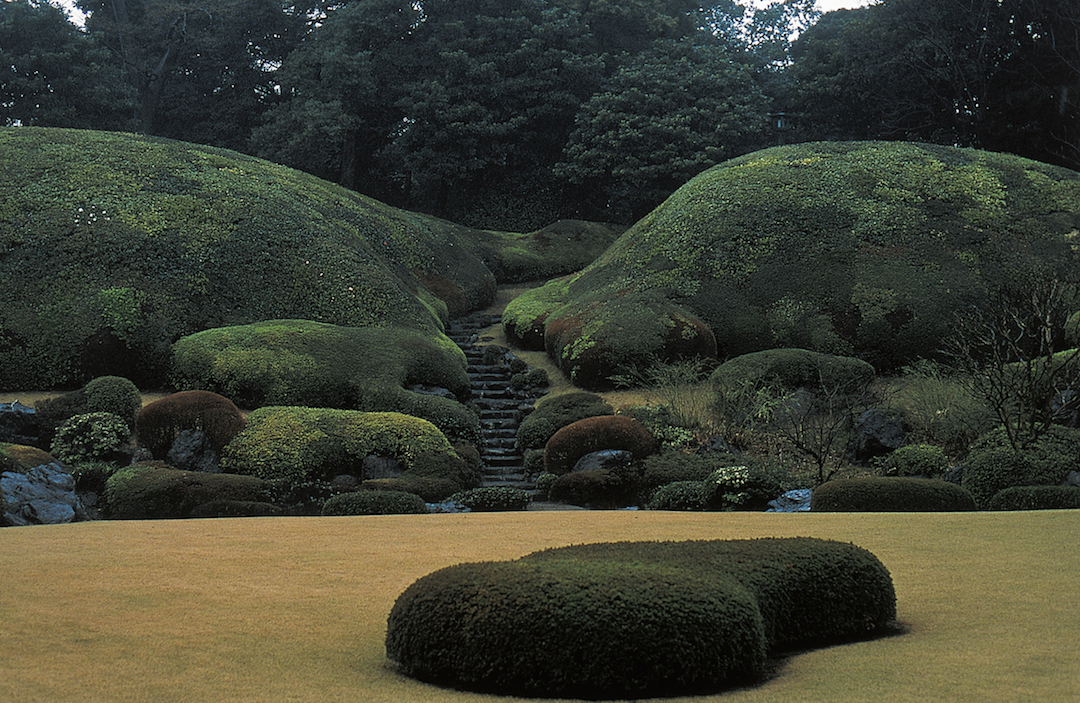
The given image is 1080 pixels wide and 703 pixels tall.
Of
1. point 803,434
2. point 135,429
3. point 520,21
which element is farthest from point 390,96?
point 803,434

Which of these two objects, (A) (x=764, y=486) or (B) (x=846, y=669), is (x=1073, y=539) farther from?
(A) (x=764, y=486)

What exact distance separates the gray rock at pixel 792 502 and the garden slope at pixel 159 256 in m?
11.0

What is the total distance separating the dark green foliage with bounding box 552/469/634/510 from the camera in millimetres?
12742

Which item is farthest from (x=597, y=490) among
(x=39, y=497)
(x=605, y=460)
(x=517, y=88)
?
(x=517, y=88)

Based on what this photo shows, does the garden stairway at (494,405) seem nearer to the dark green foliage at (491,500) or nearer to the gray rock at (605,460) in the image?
the gray rock at (605,460)

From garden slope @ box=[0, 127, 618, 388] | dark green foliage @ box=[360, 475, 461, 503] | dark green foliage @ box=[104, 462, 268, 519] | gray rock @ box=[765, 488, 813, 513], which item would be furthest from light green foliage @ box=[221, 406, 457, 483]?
gray rock @ box=[765, 488, 813, 513]

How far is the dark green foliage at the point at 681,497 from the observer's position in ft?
37.9

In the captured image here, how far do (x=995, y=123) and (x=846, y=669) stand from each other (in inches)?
1216

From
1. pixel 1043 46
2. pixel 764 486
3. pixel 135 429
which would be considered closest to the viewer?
pixel 764 486

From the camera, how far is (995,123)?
30375mm

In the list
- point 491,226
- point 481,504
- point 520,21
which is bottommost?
point 481,504

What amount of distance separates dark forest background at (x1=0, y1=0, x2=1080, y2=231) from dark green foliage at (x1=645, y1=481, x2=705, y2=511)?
2004cm

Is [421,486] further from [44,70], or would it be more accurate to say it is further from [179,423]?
[44,70]

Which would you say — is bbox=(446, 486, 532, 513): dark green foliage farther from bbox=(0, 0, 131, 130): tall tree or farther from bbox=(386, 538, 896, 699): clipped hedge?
bbox=(0, 0, 131, 130): tall tree
